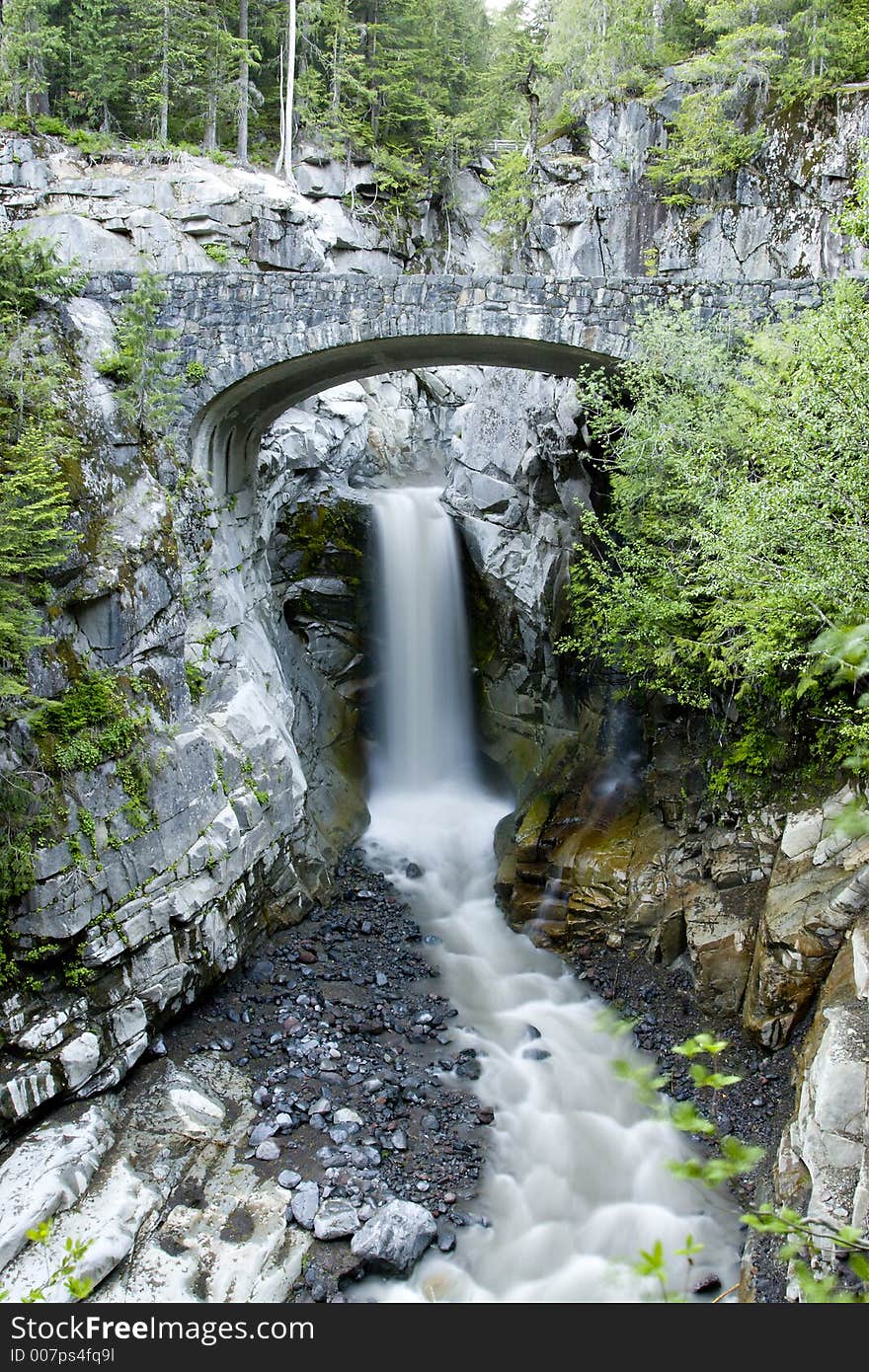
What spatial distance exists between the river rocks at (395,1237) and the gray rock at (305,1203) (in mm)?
488

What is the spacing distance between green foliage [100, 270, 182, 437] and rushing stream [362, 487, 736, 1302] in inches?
272

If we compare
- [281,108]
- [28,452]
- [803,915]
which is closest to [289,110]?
[281,108]

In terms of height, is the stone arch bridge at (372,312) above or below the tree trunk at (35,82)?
below

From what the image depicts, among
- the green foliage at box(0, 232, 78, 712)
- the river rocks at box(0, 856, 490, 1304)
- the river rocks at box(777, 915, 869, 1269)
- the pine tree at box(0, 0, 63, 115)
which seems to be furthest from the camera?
the pine tree at box(0, 0, 63, 115)

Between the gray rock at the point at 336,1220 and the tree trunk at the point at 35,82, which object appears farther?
the tree trunk at the point at 35,82

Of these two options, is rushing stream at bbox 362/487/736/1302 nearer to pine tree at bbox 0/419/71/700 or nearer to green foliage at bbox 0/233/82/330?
pine tree at bbox 0/419/71/700

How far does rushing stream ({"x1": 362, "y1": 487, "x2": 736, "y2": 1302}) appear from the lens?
830cm

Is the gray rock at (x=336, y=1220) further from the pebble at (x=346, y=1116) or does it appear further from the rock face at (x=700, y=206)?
the rock face at (x=700, y=206)

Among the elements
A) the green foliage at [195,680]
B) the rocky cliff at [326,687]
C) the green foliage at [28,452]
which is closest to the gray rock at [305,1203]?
the rocky cliff at [326,687]

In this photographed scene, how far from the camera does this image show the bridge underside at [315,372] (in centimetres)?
1338

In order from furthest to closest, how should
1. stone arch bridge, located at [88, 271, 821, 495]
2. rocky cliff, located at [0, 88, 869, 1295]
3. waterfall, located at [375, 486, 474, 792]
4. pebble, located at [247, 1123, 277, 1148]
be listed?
waterfall, located at [375, 486, 474, 792] < stone arch bridge, located at [88, 271, 821, 495] < pebble, located at [247, 1123, 277, 1148] < rocky cliff, located at [0, 88, 869, 1295]

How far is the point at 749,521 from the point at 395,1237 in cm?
788

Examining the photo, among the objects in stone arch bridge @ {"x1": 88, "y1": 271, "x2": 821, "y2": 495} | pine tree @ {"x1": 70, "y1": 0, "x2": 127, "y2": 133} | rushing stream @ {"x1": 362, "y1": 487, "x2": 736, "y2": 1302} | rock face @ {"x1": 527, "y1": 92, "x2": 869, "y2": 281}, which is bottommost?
rushing stream @ {"x1": 362, "y1": 487, "x2": 736, "y2": 1302}

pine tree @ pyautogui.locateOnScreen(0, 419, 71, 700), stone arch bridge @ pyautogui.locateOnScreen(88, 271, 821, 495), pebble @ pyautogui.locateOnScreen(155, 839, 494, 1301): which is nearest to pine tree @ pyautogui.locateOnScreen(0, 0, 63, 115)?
stone arch bridge @ pyautogui.locateOnScreen(88, 271, 821, 495)
